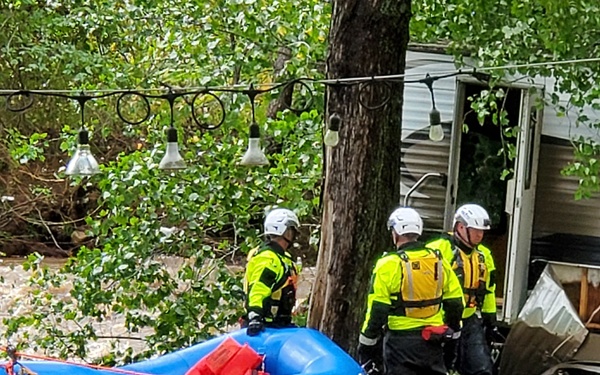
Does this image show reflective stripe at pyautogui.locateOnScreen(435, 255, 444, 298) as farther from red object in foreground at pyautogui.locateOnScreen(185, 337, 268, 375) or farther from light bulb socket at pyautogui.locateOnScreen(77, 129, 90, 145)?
light bulb socket at pyautogui.locateOnScreen(77, 129, 90, 145)

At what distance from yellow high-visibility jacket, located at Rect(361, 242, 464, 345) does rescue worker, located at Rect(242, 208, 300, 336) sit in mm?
779

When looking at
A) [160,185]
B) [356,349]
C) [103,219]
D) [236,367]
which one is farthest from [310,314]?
[103,219]

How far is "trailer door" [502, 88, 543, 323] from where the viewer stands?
7.04m

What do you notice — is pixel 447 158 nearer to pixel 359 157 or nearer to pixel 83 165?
pixel 359 157

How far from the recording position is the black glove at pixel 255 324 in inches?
240

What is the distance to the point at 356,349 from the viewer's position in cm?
650

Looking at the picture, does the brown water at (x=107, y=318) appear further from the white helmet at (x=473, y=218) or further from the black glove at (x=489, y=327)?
the white helmet at (x=473, y=218)

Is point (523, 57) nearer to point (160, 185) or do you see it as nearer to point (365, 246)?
point (365, 246)

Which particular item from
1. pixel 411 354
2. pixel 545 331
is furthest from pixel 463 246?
pixel 545 331

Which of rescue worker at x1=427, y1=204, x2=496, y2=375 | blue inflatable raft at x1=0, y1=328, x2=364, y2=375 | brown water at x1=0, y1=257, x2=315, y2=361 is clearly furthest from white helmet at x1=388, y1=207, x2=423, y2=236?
brown water at x1=0, y1=257, x2=315, y2=361

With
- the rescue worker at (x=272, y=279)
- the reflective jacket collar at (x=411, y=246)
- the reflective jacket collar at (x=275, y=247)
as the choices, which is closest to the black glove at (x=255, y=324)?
the rescue worker at (x=272, y=279)

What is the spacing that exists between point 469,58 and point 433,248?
1874mm

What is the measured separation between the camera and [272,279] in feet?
20.2

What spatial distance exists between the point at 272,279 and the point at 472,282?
126 centimetres
